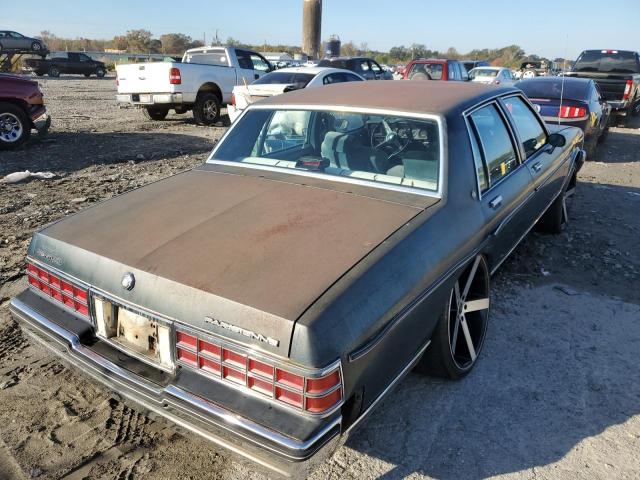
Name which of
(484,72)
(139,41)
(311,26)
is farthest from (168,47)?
(484,72)

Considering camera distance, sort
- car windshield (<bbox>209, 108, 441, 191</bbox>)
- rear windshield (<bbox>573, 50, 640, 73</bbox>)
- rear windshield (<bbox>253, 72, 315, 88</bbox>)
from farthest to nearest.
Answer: rear windshield (<bbox>573, 50, 640, 73</bbox>) → rear windshield (<bbox>253, 72, 315, 88</bbox>) → car windshield (<bbox>209, 108, 441, 191</bbox>)

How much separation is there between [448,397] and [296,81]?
884cm

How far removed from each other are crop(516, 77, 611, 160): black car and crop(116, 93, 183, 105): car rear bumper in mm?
7300

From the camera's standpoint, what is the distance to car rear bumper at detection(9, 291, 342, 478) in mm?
1745

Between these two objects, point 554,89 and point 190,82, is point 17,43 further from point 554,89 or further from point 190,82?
point 554,89

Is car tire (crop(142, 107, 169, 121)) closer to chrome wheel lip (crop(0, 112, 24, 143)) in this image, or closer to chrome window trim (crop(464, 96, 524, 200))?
chrome wheel lip (crop(0, 112, 24, 143))

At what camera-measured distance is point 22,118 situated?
8.98m

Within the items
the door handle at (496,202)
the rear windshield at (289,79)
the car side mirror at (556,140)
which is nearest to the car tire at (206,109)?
the rear windshield at (289,79)

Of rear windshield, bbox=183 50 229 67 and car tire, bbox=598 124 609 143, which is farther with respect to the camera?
rear windshield, bbox=183 50 229 67

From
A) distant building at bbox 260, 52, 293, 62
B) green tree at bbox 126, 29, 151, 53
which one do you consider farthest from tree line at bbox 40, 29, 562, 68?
distant building at bbox 260, 52, 293, 62

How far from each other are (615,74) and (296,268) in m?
14.3

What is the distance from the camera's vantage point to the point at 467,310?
293 centimetres

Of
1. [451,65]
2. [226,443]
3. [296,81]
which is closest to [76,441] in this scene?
[226,443]

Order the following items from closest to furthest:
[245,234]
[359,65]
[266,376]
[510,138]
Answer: [266,376], [245,234], [510,138], [359,65]
